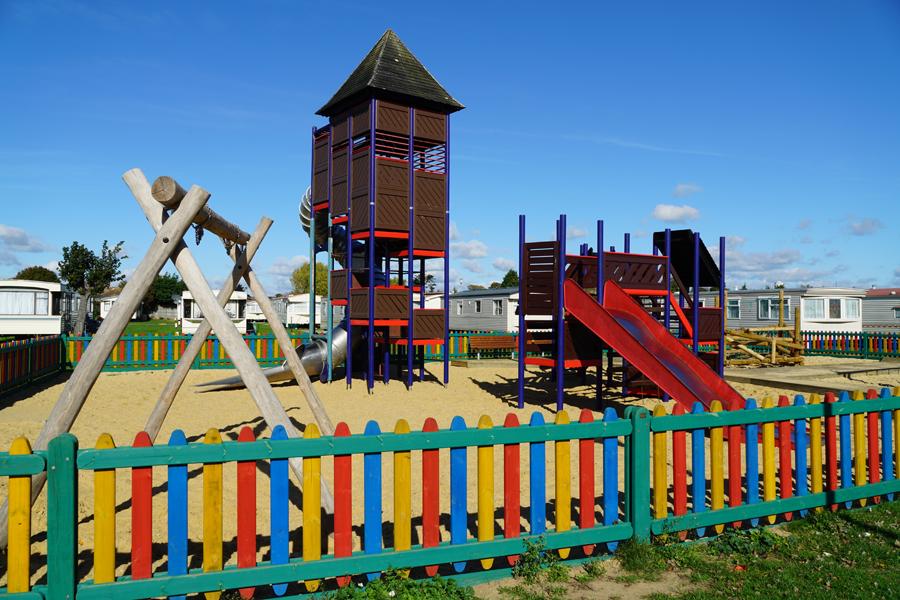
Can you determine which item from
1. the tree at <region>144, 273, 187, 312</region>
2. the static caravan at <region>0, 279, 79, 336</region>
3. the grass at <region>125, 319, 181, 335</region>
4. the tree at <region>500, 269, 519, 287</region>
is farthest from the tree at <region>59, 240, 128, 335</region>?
the tree at <region>500, 269, 519, 287</region>

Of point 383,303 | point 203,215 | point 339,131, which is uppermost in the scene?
point 339,131

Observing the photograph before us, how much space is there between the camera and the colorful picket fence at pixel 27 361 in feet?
47.0

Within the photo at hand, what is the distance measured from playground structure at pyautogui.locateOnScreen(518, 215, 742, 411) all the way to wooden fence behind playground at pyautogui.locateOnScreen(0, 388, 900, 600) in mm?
4289

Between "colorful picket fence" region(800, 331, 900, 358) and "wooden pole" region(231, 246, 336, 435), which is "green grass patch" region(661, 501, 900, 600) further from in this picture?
"colorful picket fence" region(800, 331, 900, 358)

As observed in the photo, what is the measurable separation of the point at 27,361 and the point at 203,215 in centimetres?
1293

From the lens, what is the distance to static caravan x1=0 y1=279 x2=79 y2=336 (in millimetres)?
26938

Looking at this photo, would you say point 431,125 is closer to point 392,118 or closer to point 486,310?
point 392,118

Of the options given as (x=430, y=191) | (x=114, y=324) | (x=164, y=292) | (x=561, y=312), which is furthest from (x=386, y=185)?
(x=164, y=292)

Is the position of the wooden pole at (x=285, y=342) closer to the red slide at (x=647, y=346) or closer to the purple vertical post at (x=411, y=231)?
the red slide at (x=647, y=346)

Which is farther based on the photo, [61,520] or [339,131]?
[339,131]

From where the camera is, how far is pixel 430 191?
16547 mm

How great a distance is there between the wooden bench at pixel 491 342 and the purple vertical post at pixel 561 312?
13819 millimetres

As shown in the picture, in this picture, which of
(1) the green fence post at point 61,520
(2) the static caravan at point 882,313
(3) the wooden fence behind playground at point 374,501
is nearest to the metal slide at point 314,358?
(3) the wooden fence behind playground at point 374,501

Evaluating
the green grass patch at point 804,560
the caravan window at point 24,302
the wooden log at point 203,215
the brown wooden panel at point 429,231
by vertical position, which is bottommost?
the green grass patch at point 804,560
